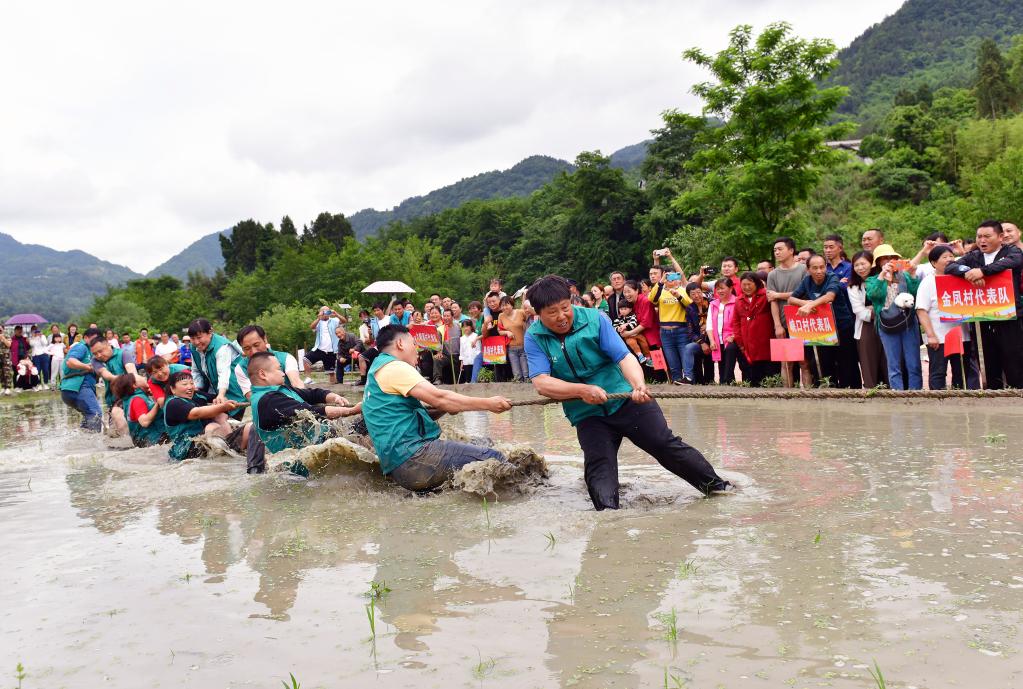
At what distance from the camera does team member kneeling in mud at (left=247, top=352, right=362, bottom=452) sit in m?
7.50

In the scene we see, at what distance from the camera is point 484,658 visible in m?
3.50

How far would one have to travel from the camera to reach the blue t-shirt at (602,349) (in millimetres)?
5812

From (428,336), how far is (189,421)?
8.80 meters

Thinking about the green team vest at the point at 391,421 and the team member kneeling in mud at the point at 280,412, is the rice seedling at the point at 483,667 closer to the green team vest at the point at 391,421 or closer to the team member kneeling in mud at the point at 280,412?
the green team vest at the point at 391,421

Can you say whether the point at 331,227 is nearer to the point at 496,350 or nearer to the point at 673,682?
the point at 496,350

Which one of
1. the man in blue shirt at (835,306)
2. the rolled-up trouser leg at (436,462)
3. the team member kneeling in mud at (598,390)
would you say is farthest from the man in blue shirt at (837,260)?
the rolled-up trouser leg at (436,462)

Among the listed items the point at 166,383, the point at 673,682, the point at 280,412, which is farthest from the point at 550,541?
the point at 166,383

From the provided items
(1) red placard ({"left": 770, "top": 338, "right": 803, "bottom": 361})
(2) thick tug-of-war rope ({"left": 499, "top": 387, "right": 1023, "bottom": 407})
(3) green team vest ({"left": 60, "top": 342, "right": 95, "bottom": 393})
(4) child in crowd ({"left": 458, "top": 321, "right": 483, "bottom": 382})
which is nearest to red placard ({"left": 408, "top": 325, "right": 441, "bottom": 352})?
(4) child in crowd ({"left": 458, "top": 321, "right": 483, "bottom": 382})

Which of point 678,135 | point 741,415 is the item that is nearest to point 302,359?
point 741,415

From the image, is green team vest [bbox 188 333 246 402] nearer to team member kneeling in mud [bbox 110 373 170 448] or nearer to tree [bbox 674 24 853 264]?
team member kneeling in mud [bbox 110 373 170 448]

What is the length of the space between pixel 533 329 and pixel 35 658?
3380 mm

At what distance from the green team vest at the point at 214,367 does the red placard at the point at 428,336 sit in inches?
314

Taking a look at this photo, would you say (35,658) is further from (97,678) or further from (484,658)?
(484,658)

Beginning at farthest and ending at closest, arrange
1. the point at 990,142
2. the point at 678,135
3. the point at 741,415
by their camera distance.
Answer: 1. the point at 678,135
2. the point at 990,142
3. the point at 741,415
